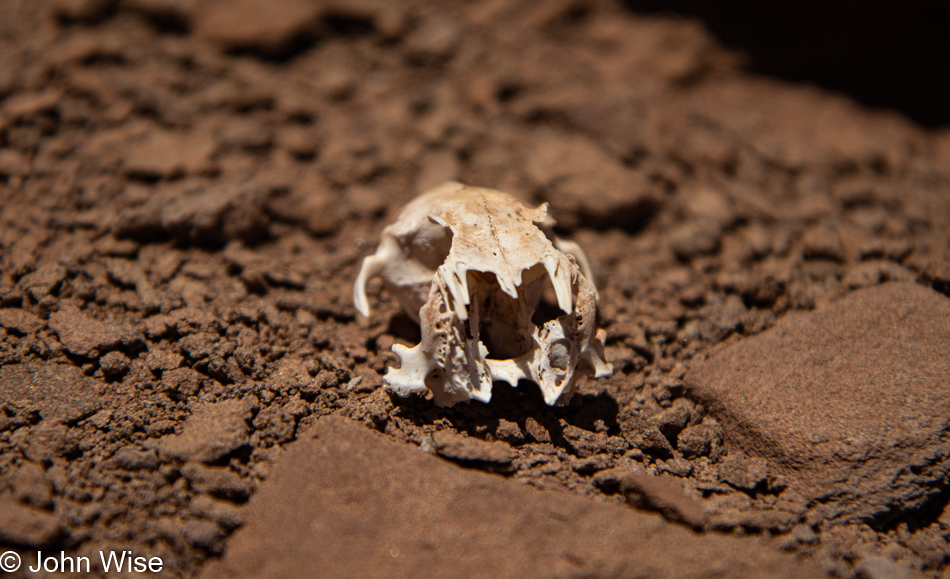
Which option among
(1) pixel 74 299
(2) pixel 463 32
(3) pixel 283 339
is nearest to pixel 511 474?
(3) pixel 283 339

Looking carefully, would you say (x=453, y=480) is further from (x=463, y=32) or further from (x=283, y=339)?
(x=463, y=32)

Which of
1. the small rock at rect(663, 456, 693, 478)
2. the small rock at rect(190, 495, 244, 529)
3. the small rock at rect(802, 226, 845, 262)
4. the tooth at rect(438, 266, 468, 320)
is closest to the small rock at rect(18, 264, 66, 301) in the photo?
the small rock at rect(190, 495, 244, 529)

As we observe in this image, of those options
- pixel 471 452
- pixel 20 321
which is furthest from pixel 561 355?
pixel 20 321

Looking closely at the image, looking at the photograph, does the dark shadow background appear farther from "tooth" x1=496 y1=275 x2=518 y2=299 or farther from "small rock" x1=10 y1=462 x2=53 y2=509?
"small rock" x1=10 y1=462 x2=53 y2=509

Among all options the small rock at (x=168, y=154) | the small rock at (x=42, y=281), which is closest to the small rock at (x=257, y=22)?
the small rock at (x=168, y=154)

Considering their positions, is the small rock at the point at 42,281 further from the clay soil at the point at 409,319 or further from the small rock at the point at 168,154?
the small rock at the point at 168,154

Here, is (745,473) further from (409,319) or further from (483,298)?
(409,319)
